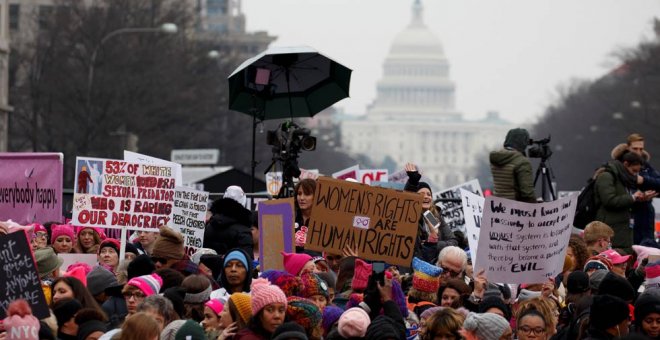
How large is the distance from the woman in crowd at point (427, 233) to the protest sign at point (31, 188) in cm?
280

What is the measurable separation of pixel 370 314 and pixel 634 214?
7.63 m

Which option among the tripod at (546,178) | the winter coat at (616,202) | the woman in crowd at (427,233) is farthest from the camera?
the tripod at (546,178)

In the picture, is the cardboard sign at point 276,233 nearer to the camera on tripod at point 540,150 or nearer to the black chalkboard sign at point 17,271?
the black chalkboard sign at point 17,271

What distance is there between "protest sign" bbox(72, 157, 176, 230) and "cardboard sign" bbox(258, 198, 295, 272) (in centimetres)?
200

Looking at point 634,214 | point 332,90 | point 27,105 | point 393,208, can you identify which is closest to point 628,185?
point 634,214

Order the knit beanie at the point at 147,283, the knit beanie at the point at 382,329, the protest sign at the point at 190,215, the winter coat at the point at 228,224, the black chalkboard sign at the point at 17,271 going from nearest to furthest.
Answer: the knit beanie at the point at 382,329, the black chalkboard sign at the point at 17,271, the knit beanie at the point at 147,283, the winter coat at the point at 228,224, the protest sign at the point at 190,215

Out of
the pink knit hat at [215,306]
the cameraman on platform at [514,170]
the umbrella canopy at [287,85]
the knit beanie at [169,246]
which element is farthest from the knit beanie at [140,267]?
the umbrella canopy at [287,85]

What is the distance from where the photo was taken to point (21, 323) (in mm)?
10609

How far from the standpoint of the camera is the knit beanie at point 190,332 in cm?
1123

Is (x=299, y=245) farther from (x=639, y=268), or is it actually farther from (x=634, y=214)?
(x=634, y=214)

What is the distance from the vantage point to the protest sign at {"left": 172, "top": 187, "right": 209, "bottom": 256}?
59.2ft

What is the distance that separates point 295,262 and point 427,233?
3384mm

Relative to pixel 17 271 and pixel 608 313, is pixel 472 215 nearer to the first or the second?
pixel 608 313

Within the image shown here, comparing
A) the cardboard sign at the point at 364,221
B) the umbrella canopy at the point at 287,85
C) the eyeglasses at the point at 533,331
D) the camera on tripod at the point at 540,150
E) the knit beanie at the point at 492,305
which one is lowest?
the eyeglasses at the point at 533,331
